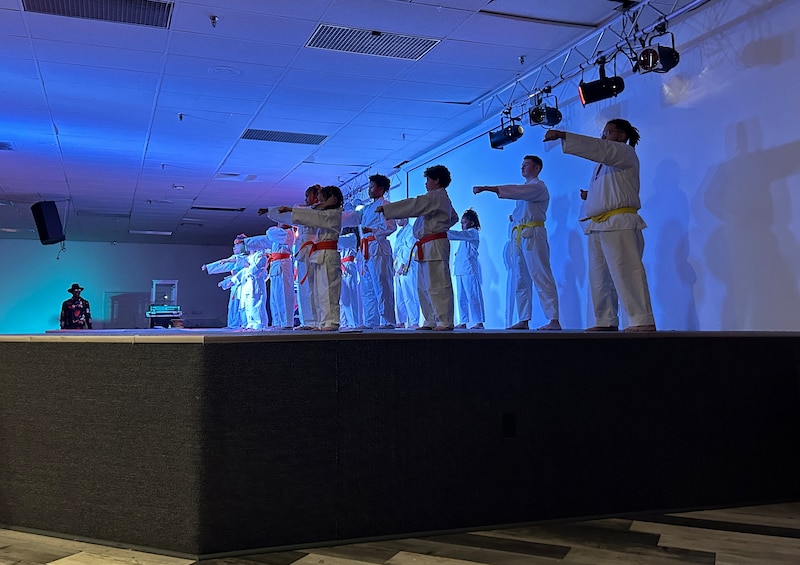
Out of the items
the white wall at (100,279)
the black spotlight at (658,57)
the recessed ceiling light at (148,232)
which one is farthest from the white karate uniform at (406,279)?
the white wall at (100,279)

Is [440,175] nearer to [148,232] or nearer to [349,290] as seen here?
[349,290]

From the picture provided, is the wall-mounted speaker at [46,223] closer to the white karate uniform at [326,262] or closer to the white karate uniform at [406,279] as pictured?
the white karate uniform at [406,279]

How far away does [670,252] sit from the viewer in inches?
187

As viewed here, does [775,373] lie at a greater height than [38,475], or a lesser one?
greater

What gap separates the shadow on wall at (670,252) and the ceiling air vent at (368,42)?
204 cm

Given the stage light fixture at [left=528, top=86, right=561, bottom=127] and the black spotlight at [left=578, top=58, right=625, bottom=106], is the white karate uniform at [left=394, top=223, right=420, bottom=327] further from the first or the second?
the black spotlight at [left=578, top=58, right=625, bottom=106]

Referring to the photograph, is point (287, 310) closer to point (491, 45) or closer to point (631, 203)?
point (491, 45)

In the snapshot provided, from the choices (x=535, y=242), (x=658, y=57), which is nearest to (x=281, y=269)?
(x=535, y=242)

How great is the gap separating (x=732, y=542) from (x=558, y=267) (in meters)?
3.64

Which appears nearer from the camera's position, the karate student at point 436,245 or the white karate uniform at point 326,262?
the karate student at point 436,245

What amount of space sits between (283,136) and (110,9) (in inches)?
118

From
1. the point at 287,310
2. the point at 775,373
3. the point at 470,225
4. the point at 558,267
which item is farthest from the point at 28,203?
the point at 775,373

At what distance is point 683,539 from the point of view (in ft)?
8.35

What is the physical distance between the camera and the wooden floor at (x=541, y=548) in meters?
2.30
